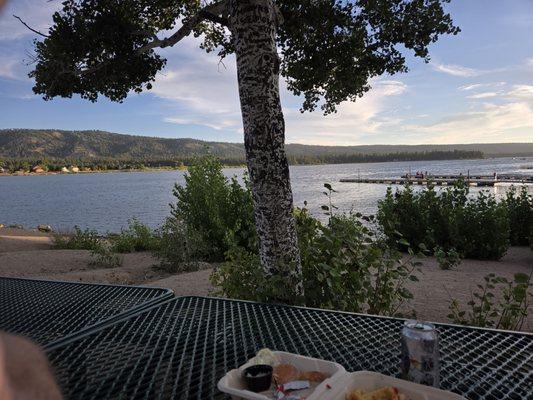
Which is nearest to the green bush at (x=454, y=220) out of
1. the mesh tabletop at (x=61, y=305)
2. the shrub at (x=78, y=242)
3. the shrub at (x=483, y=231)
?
the shrub at (x=483, y=231)

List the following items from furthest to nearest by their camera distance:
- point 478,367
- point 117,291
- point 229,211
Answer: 1. point 229,211
2. point 117,291
3. point 478,367

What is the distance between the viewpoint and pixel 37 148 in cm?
14012

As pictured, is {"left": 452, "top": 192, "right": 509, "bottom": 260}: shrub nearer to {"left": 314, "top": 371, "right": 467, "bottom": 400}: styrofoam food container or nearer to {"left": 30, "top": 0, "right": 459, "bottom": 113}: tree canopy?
{"left": 30, "top": 0, "right": 459, "bottom": 113}: tree canopy

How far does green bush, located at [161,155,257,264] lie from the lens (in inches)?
402

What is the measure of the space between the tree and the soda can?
2.02 m

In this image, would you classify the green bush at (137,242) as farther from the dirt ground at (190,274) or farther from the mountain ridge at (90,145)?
the mountain ridge at (90,145)

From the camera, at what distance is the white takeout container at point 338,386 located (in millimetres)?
1122

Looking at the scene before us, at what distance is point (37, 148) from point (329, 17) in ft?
514

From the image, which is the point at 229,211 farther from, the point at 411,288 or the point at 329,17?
the point at 329,17

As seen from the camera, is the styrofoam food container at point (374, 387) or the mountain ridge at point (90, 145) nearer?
the styrofoam food container at point (374, 387)

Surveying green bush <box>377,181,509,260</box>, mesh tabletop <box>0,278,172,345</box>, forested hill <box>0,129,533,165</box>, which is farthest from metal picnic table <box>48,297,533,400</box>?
forested hill <box>0,129,533,165</box>

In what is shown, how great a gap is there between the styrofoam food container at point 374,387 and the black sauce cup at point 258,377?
166 millimetres

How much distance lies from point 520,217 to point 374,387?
12.3 m

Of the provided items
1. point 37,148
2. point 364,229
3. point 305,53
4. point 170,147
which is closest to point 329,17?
point 305,53
